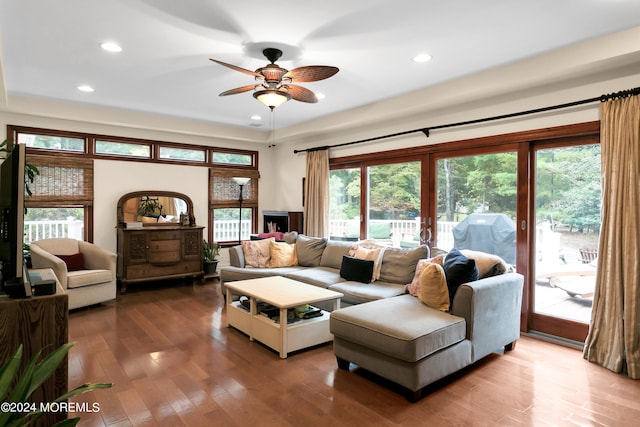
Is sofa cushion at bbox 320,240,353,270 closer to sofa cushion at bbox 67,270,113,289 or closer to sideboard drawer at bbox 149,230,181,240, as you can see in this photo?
sideboard drawer at bbox 149,230,181,240

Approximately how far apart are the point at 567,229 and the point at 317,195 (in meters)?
3.56

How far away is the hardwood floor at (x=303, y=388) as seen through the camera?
7.59 feet

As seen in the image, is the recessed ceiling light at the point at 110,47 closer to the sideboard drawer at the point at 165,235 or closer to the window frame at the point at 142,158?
the window frame at the point at 142,158

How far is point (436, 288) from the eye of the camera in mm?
3045

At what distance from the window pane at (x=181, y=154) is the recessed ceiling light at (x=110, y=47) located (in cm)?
305

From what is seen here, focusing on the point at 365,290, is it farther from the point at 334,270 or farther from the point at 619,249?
the point at 619,249

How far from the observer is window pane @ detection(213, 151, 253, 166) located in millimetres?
6859

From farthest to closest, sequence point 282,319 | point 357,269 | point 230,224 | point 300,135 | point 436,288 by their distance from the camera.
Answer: point 230,224
point 300,135
point 357,269
point 282,319
point 436,288

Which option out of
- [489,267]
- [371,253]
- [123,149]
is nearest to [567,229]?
[489,267]

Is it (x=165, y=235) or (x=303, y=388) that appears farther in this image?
(x=165, y=235)

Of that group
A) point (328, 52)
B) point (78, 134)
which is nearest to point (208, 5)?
point (328, 52)

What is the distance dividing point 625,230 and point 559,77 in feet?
4.73

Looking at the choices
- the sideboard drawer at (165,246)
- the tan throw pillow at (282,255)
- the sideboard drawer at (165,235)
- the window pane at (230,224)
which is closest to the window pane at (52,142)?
the sideboard drawer at (165,235)

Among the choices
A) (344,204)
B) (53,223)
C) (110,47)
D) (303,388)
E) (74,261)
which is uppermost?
(110,47)
